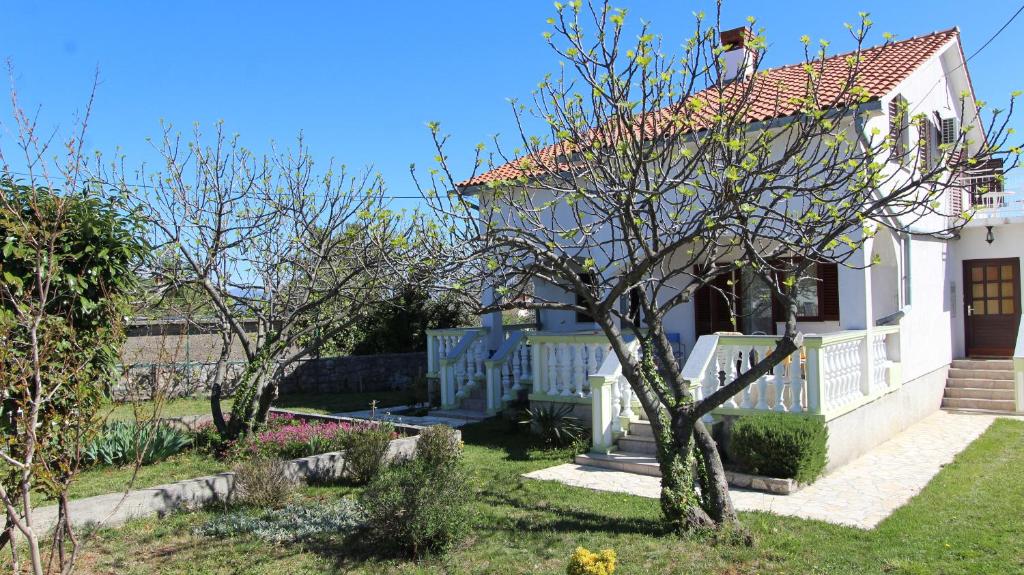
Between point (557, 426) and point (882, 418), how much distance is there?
191 inches

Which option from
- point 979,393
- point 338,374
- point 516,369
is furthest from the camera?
point 338,374

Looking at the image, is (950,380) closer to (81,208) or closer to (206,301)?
(206,301)

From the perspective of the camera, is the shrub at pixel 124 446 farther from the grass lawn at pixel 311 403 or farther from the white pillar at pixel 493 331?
the white pillar at pixel 493 331

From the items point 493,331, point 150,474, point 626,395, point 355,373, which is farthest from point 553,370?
point 355,373

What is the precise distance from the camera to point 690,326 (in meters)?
13.8

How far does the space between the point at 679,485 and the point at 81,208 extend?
5.43 metres

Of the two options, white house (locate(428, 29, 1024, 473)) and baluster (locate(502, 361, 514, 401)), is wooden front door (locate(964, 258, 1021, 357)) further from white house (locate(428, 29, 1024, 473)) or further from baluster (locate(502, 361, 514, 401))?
baluster (locate(502, 361, 514, 401))

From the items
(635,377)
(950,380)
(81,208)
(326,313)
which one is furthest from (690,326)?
(81,208)

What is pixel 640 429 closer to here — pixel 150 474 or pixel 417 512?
pixel 417 512

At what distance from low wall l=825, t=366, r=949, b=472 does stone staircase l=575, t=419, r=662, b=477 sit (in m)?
2.18

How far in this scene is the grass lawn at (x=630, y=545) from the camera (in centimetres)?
568

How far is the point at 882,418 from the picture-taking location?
10633mm

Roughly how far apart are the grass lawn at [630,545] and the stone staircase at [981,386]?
20.0 feet

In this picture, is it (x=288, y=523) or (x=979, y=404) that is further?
(x=979, y=404)
